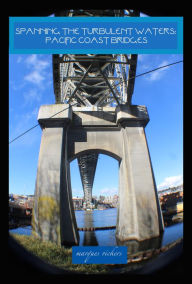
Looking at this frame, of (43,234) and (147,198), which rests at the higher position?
(147,198)

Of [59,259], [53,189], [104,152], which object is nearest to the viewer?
[59,259]

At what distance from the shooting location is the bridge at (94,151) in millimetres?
9055

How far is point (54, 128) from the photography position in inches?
427

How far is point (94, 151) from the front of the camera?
1217 centimetres

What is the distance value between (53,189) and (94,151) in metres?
4.09

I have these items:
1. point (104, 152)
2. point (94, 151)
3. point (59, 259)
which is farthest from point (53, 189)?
point (104, 152)

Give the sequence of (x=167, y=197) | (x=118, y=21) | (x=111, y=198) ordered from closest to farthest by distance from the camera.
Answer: (x=118, y=21) → (x=167, y=197) → (x=111, y=198)

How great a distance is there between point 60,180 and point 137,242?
17.0 feet

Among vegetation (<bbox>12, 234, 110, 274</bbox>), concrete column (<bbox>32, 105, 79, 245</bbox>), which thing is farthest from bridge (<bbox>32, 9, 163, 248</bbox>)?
vegetation (<bbox>12, 234, 110, 274</bbox>)

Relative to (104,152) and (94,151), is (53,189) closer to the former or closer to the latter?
(94,151)

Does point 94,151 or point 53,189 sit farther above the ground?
point 94,151

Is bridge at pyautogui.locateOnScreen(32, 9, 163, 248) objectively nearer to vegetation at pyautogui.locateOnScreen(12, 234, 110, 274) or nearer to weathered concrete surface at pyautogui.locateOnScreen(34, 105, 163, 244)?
weathered concrete surface at pyautogui.locateOnScreen(34, 105, 163, 244)

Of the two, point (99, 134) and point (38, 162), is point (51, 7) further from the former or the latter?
point (99, 134)
